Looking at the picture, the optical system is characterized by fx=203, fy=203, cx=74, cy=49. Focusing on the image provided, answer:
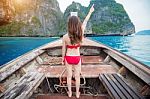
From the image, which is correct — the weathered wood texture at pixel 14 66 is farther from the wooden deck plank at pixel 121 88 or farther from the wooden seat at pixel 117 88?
the wooden deck plank at pixel 121 88

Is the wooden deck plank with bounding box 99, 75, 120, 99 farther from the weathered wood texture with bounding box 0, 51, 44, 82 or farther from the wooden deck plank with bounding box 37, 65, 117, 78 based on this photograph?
the weathered wood texture with bounding box 0, 51, 44, 82

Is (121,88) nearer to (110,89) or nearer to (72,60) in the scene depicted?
(110,89)

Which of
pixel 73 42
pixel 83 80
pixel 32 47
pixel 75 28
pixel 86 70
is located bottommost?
pixel 32 47

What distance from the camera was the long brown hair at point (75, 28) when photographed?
312 centimetres

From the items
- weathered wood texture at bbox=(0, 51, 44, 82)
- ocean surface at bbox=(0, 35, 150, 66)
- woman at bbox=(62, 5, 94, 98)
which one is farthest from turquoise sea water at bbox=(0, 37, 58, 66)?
woman at bbox=(62, 5, 94, 98)

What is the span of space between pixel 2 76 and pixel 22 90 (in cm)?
58

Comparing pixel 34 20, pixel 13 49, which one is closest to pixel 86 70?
pixel 13 49

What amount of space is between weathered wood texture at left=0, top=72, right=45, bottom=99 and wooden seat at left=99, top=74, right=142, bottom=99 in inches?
48.2

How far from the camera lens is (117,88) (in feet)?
10.6

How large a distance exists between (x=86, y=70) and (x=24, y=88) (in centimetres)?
180

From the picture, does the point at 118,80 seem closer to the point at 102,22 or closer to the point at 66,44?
the point at 66,44

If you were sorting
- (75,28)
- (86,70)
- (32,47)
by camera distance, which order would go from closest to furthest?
(75,28)
(86,70)
(32,47)

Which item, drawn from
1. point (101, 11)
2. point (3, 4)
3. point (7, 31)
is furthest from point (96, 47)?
point (101, 11)

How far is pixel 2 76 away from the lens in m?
3.51
